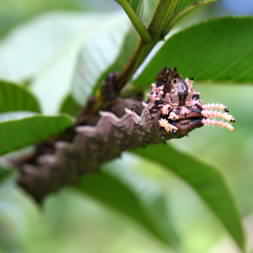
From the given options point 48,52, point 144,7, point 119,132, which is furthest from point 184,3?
point 48,52

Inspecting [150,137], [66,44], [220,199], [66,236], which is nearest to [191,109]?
[150,137]

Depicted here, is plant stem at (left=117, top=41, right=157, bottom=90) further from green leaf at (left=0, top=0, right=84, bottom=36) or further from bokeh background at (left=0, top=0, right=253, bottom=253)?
green leaf at (left=0, top=0, right=84, bottom=36)

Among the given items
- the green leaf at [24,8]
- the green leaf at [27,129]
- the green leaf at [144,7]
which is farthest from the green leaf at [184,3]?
the green leaf at [24,8]

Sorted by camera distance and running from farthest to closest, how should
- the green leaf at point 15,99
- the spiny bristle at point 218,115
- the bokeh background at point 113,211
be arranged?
the bokeh background at point 113,211
the green leaf at point 15,99
the spiny bristle at point 218,115

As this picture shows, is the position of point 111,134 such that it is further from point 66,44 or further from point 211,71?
point 66,44

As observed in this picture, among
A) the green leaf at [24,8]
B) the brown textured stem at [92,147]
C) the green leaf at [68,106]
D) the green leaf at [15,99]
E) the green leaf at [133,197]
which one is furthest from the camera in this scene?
the green leaf at [24,8]

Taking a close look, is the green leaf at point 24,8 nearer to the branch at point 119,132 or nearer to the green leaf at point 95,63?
the branch at point 119,132
